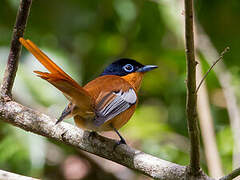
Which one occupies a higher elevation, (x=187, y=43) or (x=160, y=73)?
(x=187, y=43)

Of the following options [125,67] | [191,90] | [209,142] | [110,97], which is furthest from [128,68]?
[191,90]

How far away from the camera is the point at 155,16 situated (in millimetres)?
5062

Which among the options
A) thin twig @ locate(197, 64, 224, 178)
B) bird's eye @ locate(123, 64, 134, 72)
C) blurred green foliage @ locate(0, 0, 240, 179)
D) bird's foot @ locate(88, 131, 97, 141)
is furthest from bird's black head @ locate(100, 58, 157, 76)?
bird's foot @ locate(88, 131, 97, 141)

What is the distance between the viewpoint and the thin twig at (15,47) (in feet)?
9.32

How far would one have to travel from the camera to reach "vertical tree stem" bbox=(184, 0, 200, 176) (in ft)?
6.09

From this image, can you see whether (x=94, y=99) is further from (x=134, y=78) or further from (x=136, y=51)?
(x=136, y=51)

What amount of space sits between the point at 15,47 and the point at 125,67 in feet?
5.36

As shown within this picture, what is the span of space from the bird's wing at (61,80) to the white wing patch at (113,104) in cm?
10

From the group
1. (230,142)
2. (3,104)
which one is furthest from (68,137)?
(230,142)

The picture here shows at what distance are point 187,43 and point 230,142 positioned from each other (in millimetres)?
2414

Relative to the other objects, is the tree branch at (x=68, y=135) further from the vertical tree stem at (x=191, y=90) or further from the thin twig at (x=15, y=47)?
the vertical tree stem at (x=191, y=90)

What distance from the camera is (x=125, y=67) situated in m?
4.34

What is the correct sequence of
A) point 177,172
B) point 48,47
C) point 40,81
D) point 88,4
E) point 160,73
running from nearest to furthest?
point 177,172, point 40,81, point 48,47, point 88,4, point 160,73

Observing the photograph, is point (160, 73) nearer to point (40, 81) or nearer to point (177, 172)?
point (40, 81)
